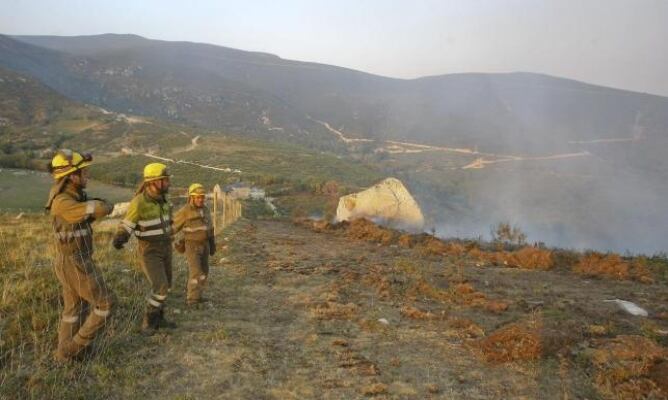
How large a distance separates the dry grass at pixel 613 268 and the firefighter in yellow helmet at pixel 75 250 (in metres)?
11.1

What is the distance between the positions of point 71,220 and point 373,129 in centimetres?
9076

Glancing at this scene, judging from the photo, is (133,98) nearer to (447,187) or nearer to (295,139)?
(295,139)

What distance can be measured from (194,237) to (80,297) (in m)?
2.90

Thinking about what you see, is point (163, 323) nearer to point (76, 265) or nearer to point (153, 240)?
point (153, 240)

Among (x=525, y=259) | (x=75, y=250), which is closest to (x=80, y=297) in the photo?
(x=75, y=250)

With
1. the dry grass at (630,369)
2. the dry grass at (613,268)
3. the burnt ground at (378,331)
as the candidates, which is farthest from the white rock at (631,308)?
the dry grass at (613,268)

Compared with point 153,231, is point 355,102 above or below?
above

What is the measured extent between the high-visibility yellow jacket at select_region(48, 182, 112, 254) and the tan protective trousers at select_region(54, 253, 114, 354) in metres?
0.11

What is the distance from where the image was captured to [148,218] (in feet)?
20.0

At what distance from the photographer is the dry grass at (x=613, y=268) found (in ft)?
38.6

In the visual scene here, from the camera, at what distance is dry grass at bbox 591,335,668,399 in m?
4.98

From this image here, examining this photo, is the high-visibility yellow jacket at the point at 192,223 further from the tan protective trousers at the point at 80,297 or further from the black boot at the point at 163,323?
the tan protective trousers at the point at 80,297

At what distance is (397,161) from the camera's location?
7000cm

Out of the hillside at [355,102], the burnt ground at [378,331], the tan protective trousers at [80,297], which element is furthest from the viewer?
the hillside at [355,102]
